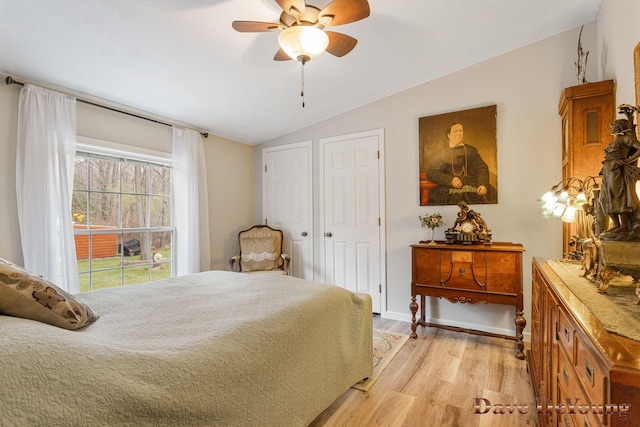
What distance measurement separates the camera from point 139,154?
310 cm

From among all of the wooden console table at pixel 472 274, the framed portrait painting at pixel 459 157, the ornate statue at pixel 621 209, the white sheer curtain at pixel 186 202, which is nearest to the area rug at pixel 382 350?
the wooden console table at pixel 472 274

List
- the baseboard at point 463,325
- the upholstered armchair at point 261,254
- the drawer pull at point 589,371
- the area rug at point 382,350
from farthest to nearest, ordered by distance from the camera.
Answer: the upholstered armchair at point 261,254 < the baseboard at point 463,325 < the area rug at point 382,350 < the drawer pull at point 589,371

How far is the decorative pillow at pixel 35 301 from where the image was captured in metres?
1.01

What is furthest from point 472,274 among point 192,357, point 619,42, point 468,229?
point 192,357

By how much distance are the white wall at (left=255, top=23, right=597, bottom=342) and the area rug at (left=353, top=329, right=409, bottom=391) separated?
51cm

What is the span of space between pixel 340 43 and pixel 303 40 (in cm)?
41

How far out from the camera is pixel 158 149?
3281mm

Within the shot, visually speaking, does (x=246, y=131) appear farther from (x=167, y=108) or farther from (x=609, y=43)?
(x=609, y=43)

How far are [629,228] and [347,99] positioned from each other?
2904 mm

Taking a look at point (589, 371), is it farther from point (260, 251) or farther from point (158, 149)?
point (158, 149)

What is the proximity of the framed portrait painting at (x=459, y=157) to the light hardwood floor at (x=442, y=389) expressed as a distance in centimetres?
145

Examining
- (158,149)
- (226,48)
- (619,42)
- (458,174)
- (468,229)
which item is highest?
(226,48)

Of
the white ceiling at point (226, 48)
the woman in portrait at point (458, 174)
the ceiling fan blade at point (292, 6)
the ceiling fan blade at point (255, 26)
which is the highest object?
the white ceiling at point (226, 48)

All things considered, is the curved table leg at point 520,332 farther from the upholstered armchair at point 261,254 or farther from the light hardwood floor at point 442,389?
the upholstered armchair at point 261,254
